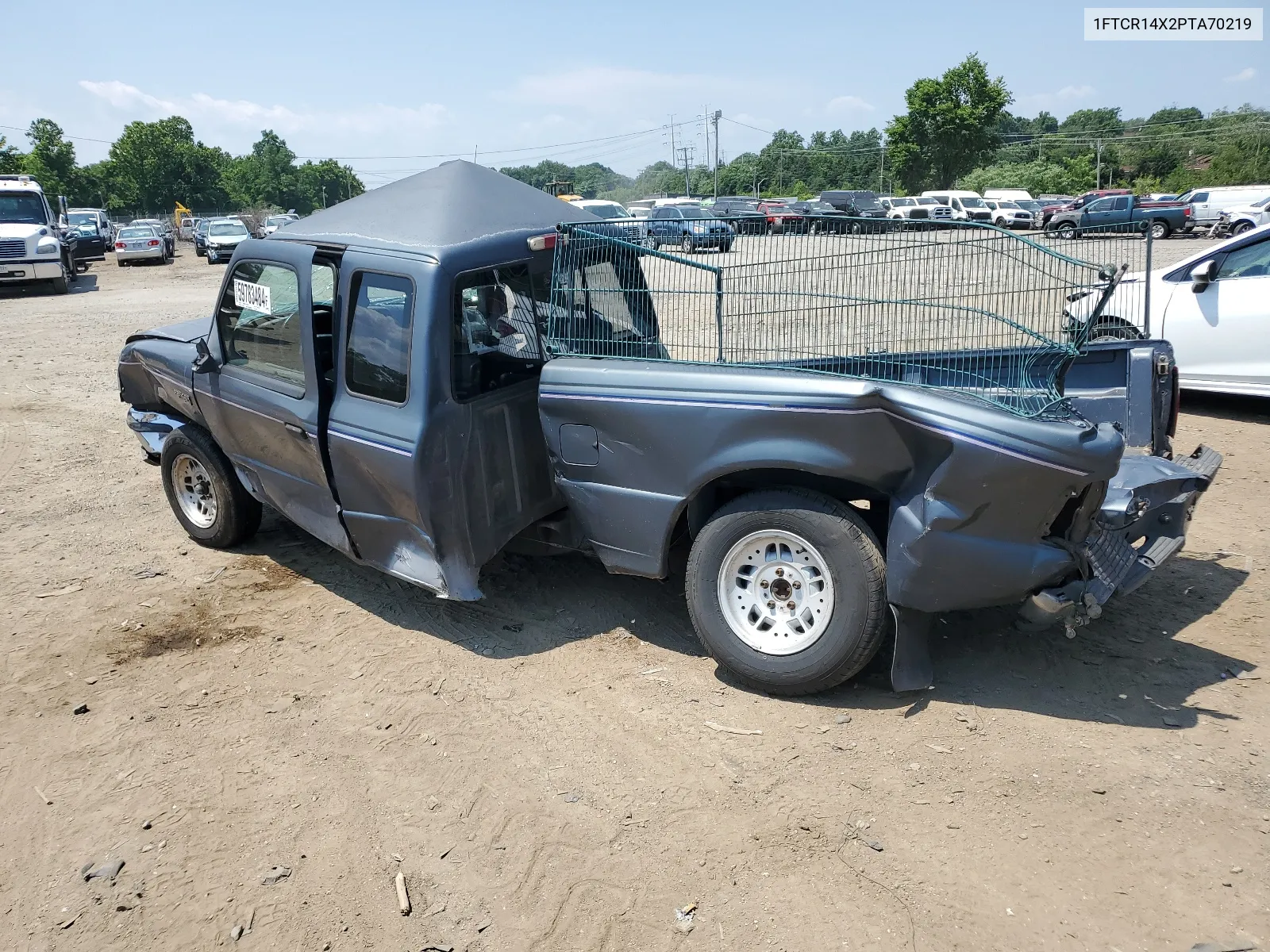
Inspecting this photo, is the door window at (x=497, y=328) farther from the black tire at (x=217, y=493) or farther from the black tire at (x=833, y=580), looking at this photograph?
the black tire at (x=217, y=493)

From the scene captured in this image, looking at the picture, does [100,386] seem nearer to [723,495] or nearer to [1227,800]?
[723,495]

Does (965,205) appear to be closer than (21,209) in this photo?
No

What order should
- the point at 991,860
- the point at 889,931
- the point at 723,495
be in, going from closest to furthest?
1. the point at 889,931
2. the point at 991,860
3. the point at 723,495

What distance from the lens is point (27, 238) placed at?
2153 centimetres

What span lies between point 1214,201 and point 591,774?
40.8m

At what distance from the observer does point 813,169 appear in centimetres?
9688

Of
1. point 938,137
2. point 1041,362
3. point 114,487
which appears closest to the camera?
point 1041,362

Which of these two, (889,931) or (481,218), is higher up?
(481,218)

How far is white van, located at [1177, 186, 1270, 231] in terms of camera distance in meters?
33.2

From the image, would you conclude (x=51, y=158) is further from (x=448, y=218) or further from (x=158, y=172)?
(x=448, y=218)

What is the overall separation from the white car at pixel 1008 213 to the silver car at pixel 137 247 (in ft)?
99.9

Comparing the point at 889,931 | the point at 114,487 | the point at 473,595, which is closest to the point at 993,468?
the point at 889,931

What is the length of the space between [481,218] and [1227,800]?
401cm

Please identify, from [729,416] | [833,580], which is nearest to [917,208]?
[729,416]
